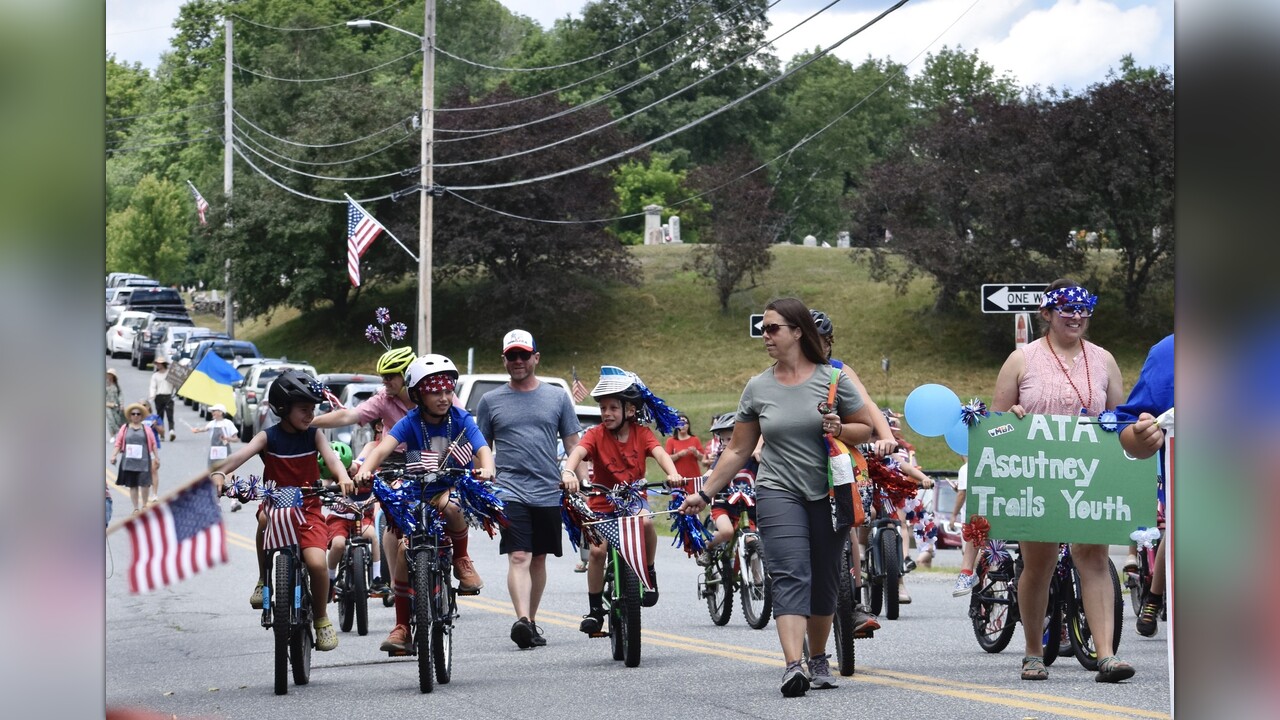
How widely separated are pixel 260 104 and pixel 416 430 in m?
60.2

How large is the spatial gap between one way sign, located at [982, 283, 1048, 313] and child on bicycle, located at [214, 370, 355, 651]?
9317 mm

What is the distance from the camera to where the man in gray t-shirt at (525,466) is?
11.5m

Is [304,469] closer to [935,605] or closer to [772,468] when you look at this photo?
[772,468]

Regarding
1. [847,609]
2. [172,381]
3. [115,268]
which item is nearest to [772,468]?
[847,609]

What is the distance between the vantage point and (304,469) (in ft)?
34.0

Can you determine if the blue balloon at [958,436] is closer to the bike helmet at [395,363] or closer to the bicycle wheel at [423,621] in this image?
the bicycle wheel at [423,621]

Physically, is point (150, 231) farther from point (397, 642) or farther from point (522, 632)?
point (397, 642)

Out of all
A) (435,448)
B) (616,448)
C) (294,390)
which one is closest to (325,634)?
(435,448)

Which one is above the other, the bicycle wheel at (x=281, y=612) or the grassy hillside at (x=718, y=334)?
the grassy hillside at (x=718, y=334)

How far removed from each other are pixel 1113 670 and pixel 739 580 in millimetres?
4717

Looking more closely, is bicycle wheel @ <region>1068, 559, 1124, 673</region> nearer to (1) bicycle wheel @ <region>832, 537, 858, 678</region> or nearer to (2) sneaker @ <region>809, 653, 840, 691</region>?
(1) bicycle wheel @ <region>832, 537, 858, 678</region>

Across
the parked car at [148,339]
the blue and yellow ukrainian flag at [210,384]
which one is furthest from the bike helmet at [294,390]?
the parked car at [148,339]

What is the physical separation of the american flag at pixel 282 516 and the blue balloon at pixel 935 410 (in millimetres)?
3475

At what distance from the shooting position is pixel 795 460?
9148 millimetres
